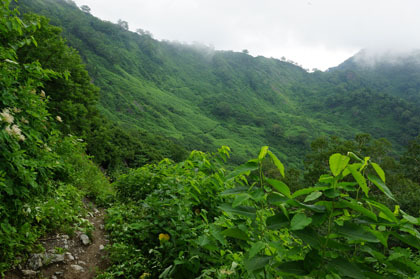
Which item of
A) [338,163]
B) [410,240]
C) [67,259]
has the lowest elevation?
[67,259]

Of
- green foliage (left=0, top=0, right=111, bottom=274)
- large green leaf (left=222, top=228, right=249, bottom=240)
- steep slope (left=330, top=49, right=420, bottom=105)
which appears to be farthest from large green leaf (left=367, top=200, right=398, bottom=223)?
steep slope (left=330, top=49, right=420, bottom=105)

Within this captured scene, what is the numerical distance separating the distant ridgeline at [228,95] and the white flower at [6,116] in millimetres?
44812

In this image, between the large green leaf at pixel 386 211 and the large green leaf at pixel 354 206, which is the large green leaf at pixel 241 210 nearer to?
the large green leaf at pixel 354 206

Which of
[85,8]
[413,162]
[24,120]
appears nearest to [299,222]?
[24,120]

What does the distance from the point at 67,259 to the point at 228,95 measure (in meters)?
145

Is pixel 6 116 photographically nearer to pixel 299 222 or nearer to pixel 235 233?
pixel 235 233

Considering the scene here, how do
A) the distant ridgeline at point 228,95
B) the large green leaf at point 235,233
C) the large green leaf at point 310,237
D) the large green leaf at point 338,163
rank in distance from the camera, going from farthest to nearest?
the distant ridgeline at point 228,95, the large green leaf at point 235,233, the large green leaf at point 310,237, the large green leaf at point 338,163

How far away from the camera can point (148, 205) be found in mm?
3666

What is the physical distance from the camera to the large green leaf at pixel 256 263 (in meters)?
1.14

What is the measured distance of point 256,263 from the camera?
1.18m

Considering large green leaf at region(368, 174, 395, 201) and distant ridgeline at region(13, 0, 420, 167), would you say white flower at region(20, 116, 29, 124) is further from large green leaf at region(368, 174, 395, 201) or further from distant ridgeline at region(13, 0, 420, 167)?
distant ridgeline at region(13, 0, 420, 167)

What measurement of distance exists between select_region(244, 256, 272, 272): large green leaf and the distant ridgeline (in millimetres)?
46417

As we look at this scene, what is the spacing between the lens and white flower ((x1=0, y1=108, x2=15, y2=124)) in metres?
2.42

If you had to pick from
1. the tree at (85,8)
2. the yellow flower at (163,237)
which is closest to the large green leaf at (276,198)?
the yellow flower at (163,237)
